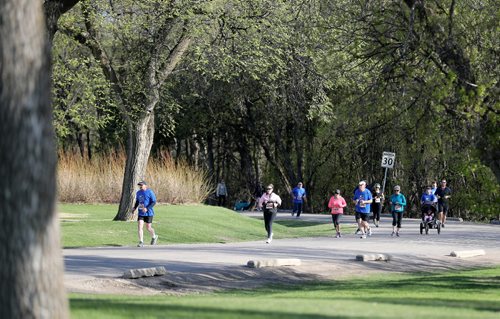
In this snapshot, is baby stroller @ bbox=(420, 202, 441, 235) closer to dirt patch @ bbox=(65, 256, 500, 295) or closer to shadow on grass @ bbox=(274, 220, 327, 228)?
dirt patch @ bbox=(65, 256, 500, 295)

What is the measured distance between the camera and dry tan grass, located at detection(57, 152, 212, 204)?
4931 centimetres

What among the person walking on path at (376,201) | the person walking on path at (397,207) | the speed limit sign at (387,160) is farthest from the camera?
the speed limit sign at (387,160)

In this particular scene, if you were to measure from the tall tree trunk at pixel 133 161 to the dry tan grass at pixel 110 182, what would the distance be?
932cm

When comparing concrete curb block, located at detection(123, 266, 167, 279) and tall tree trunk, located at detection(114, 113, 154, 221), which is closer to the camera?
concrete curb block, located at detection(123, 266, 167, 279)

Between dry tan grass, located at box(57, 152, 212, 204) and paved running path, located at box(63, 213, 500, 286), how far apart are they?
9.86 m

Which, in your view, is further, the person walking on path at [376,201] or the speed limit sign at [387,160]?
the speed limit sign at [387,160]

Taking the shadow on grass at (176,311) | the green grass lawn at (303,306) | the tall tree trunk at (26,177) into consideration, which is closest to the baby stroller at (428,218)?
the green grass lawn at (303,306)

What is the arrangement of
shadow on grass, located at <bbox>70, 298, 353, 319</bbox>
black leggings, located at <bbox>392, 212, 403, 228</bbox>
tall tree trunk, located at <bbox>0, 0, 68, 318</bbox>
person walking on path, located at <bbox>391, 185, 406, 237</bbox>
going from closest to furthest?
tall tree trunk, located at <bbox>0, 0, 68, 318</bbox> < shadow on grass, located at <bbox>70, 298, 353, 319</bbox> < person walking on path, located at <bbox>391, 185, 406, 237</bbox> < black leggings, located at <bbox>392, 212, 403, 228</bbox>

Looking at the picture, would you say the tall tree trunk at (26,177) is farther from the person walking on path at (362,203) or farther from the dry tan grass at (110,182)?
the dry tan grass at (110,182)

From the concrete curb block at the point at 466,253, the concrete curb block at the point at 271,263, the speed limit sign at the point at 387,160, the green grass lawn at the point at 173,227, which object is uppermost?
the speed limit sign at the point at 387,160

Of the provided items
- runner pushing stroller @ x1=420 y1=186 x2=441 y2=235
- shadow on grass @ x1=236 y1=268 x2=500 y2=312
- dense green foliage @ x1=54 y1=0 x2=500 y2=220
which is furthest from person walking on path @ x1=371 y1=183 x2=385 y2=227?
shadow on grass @ x1=236 y1=268 x2=500 y2=312

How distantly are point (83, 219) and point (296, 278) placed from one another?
16.4m

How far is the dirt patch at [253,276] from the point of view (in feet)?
68.7

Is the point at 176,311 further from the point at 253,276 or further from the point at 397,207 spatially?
the point at 397,207
